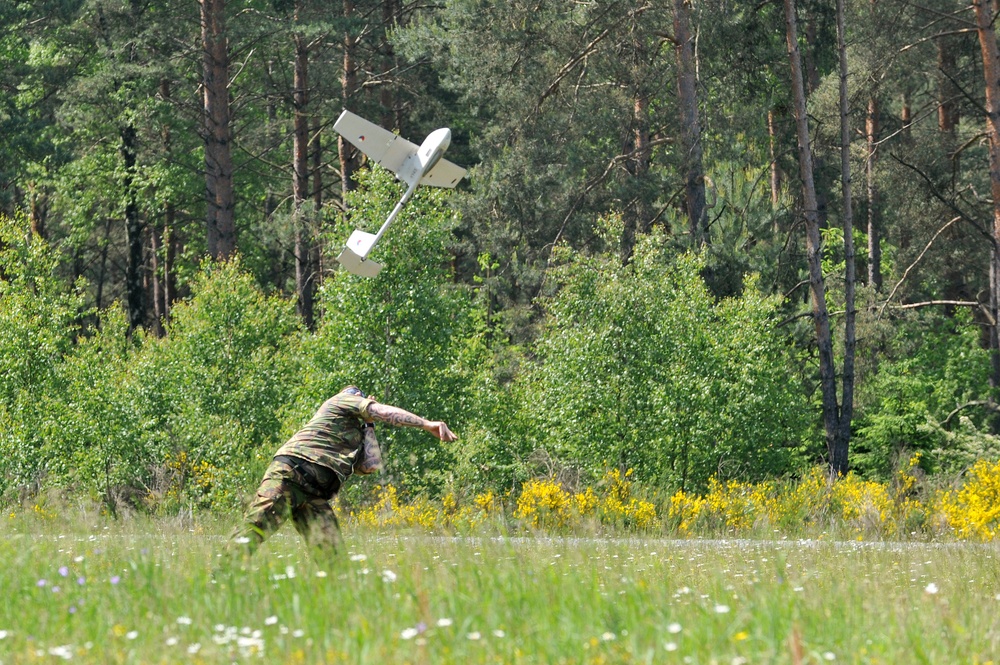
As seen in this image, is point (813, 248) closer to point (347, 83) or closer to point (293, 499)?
point (347, 83)

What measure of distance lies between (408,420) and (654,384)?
13.8 m

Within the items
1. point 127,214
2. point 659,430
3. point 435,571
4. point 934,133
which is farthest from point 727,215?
point 435,571

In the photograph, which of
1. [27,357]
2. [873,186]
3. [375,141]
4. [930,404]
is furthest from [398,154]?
[930,404]

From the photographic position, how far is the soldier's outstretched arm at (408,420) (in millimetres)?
8289

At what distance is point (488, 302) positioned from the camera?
116ft

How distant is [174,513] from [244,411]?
434 cm

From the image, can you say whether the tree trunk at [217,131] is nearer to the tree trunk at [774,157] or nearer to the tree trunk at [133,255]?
the tree trunk at [133,255]

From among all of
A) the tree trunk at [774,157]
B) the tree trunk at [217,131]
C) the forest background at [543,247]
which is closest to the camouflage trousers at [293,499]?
the forest background at [543,247]

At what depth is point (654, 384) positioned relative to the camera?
2191 cm

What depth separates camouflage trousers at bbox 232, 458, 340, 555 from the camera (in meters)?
8.65

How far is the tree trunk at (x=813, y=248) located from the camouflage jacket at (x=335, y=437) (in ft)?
57.4

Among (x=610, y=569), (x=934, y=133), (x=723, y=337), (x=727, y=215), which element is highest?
(x=934, y=133)

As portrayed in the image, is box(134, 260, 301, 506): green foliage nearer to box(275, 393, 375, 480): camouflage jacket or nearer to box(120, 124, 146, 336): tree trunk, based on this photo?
box(275, 393, 375, 480): camouflage jacket

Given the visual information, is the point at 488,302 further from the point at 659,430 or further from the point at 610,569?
the point at 610,569
